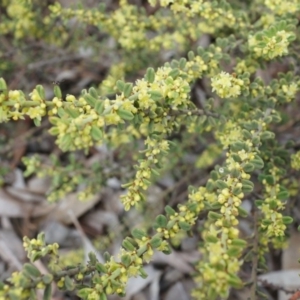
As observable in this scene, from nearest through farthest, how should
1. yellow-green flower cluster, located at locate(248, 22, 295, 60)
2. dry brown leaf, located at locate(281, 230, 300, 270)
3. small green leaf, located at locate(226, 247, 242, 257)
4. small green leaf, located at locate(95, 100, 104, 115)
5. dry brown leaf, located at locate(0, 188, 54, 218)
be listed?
small green leaf, located at locate(226, 247, 242, 257) → small green leaf, located at locate(95, 100, 104, 115) → yellow-green flower cluster, located at locate(248, 22, 295, 60) → dry brown leaf, located at locate(281, 230, 300, 270) → dry brown leaf, located at locate(0, 188, 54, 218)

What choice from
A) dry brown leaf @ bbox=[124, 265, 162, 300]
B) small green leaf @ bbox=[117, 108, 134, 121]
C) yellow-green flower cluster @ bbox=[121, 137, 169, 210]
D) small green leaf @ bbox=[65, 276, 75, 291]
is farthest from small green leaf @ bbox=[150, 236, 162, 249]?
dry brown leaf @ bbox=[124, 265, 162, 300]

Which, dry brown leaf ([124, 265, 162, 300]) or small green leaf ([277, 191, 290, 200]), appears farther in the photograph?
dry brown leaf ([124, 265, 162, 300])

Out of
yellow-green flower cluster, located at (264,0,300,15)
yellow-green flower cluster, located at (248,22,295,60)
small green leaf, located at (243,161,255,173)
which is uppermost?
yellow-green flower cluster, located at (264,0,300,15)

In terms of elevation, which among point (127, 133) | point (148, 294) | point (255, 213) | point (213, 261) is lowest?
point (148, 294)

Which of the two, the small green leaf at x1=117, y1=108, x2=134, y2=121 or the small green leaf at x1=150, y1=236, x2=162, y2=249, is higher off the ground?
the small green leaf at x1=117, y1=108, x2=134, y2=121

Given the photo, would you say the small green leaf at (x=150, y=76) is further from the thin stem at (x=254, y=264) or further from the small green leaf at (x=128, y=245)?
the thin stem at (x=254, y=264)

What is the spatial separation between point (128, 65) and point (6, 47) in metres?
0.66

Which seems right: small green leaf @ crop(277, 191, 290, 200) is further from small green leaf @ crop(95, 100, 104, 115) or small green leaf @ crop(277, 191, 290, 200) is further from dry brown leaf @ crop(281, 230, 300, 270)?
dry brown leaf @ crop(281, 230, 300, 270)

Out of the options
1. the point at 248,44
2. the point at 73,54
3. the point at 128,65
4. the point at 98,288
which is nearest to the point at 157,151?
the point at 98,288

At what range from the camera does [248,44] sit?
144 cm

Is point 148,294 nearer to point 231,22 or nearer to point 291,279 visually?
point 291,279

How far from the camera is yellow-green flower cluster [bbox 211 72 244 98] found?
1.22 m

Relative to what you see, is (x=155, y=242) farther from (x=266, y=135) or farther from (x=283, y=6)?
(x=283, y=6)

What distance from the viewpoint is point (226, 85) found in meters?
1.21
